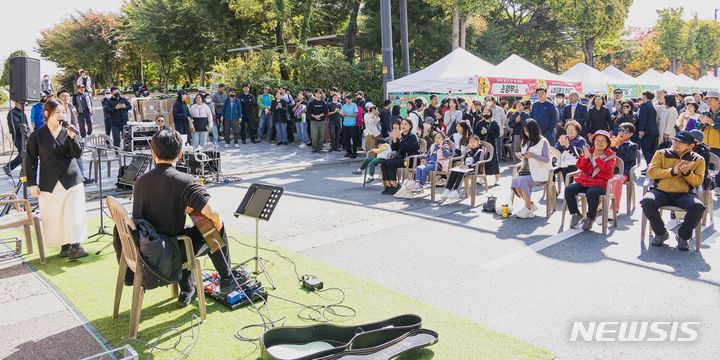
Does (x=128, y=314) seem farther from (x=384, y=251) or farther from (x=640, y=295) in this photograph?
→ (x=640, y=295)

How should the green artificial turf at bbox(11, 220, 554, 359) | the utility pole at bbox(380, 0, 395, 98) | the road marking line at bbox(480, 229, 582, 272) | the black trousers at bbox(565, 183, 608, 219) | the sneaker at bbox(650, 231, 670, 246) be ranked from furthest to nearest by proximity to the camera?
1. the utility pole at bbox(380, 0, 395, 98)
2. the black trousers at bbox(565, 183, 608, 219)
3. the sneaker at bbox(650, 231, 670, 246)
4. the road marking line at bbox(480, 229, 582, 272)
5. the green artificial turf at bbox(11, 220, 554, 359)

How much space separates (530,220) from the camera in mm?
7848

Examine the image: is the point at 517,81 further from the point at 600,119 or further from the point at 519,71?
the point at 600,119

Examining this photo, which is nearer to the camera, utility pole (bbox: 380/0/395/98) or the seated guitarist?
the seated guitarist

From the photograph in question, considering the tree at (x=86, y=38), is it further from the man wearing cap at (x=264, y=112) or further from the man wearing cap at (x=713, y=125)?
the man wearing cap at (x=713, y=125)

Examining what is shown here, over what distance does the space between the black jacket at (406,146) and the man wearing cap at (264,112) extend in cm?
854

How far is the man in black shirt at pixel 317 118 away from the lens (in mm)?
15711

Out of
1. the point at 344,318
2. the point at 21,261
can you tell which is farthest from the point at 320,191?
the point at 344,318

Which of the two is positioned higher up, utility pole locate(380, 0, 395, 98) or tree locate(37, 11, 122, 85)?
tree locate(37, 11, 122, 85)

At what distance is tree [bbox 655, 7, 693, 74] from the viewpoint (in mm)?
45031

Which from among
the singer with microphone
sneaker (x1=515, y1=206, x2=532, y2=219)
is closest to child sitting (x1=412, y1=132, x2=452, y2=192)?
sneaker (x1=515, y1=206, x2=532, y2=219)

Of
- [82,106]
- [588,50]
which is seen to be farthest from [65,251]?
[588,50]
